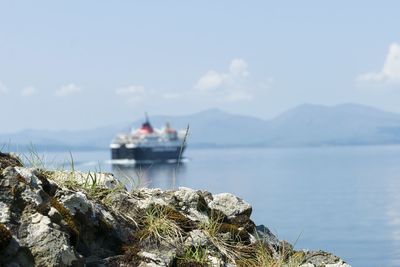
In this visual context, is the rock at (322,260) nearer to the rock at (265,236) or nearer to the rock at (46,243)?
the rock at (265,236)

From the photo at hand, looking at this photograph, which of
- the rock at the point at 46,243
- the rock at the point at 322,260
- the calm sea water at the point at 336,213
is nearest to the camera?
the rock at the point at 46,243

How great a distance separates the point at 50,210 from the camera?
7.50m

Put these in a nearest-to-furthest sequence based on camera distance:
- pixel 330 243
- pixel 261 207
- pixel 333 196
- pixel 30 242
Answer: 1. pixel 30 242
2. pixel 330 243
3. pixel 261 207
4. pixel 333 196

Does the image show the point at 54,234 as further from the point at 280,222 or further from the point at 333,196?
the point at 333,196

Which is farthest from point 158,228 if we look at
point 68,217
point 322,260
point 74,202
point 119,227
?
point 322,260

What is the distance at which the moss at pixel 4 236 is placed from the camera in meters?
6.75

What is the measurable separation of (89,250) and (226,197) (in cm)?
241

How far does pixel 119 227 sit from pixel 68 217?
2.95 feet

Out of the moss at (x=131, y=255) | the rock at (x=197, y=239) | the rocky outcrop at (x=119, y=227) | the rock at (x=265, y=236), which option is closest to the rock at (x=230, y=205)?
the rocky outcrop at (x=119, y=227)

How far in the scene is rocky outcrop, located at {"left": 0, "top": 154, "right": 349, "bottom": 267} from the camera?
23.3 feet

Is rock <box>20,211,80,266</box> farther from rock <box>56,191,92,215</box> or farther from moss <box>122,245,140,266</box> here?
moss <box>122,245,140,266</box>

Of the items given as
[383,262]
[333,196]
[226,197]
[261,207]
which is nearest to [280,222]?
[261,207]

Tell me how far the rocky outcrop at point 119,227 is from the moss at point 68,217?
0.01 meters

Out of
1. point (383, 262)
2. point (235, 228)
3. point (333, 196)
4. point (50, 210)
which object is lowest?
point (333, 196)
